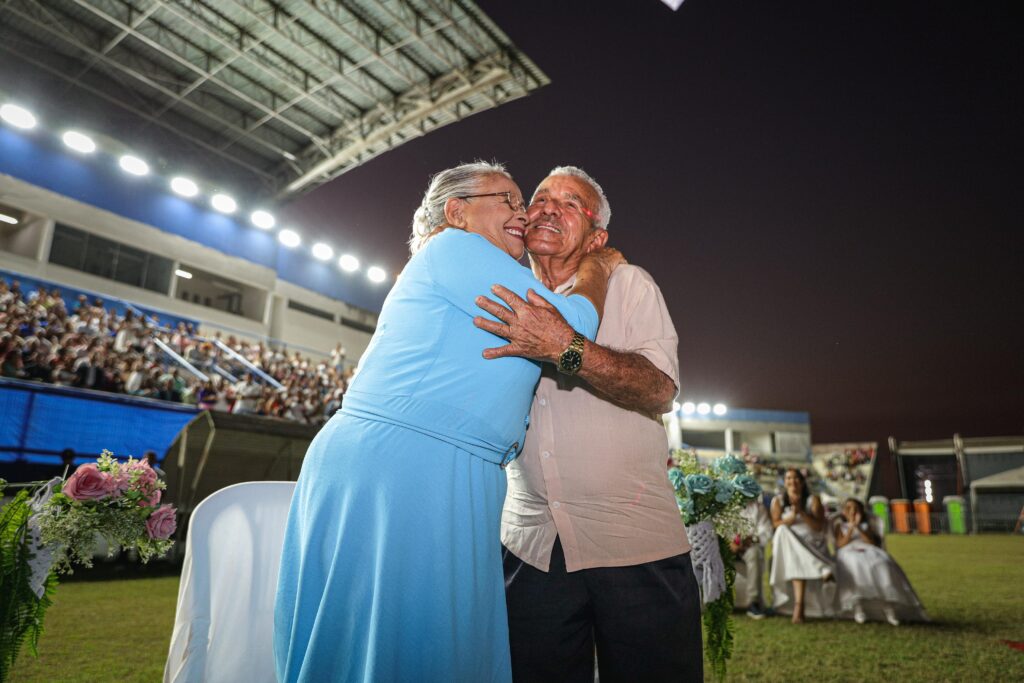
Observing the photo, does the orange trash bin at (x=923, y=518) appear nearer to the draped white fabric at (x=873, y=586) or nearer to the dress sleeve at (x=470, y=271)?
the draped white fabric at (x=873, y=586)

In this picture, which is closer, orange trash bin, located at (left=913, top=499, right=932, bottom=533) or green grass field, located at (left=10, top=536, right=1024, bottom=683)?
green grass field, located at (left=10, top=536, right=1024, bottom=683)

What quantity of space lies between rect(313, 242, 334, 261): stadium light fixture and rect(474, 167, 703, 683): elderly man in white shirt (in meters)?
30.8

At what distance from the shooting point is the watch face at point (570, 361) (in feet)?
5.55

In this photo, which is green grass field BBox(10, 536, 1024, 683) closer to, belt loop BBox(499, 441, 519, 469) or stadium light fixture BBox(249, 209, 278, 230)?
belt loop BBox(499, 441, 519, 469)

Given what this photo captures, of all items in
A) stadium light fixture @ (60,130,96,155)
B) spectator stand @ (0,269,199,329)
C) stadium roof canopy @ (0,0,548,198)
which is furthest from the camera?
stadium light fixture @ (60,130,96,155)

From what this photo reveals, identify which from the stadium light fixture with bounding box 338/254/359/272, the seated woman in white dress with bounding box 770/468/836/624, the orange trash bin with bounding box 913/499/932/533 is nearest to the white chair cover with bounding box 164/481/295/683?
the seated woman in white dress with bounding box 770/468/836/624

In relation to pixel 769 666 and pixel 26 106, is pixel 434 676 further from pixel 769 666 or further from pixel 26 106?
pixel 26 106

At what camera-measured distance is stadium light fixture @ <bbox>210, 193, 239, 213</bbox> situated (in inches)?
1004

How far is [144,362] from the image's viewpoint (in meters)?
15.1

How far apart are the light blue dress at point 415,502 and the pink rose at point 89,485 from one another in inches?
72.9

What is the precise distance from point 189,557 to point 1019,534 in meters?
35.3

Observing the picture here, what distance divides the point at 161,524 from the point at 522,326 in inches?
99.2

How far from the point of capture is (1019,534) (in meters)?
26.7

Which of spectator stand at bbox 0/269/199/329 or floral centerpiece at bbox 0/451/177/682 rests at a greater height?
spectator stand at bbox 0/269/199/329
